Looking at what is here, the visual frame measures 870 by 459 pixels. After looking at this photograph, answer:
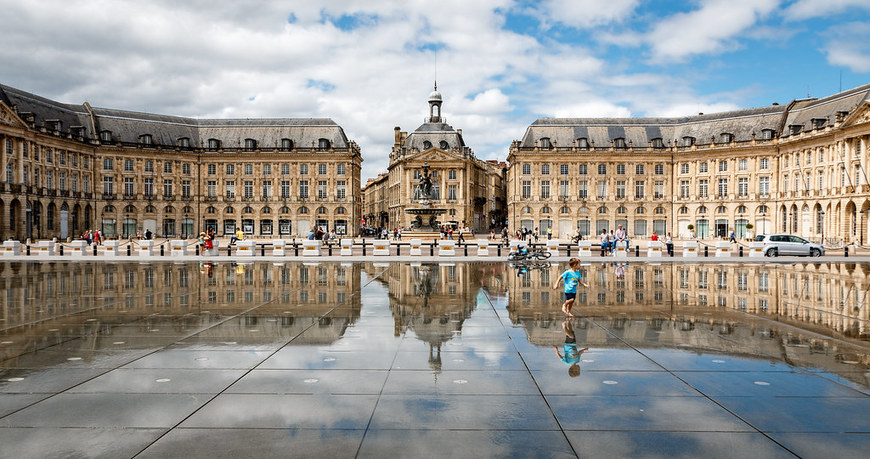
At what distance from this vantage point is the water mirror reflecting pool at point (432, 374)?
6559 millimetres

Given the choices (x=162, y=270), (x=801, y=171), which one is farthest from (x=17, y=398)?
(x=801, y=171)

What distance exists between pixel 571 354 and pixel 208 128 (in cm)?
9091

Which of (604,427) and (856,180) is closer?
(604,427)

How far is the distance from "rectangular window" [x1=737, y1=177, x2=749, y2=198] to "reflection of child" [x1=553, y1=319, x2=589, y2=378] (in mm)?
77787

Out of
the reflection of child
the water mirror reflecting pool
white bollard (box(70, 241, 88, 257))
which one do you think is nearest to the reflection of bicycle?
the water mirror reflecting pool

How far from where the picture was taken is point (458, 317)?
14.2m

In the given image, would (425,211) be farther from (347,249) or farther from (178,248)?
(178,248)

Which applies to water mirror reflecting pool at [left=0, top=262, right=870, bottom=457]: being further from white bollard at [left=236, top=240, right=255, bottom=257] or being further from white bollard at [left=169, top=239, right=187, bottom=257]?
white bollard at [left=169, top=239, right=187, bottom=257]

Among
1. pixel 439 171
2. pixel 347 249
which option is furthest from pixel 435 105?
pixel 347 249

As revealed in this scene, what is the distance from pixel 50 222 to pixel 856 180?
8838cm

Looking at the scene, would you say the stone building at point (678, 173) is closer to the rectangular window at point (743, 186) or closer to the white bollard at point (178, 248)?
the rectangular window at point (743, 186)

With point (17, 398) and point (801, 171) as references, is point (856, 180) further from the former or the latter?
point (17, 398)

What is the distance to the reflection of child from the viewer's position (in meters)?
9.32

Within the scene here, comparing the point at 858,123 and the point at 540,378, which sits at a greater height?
the point at 858,123
